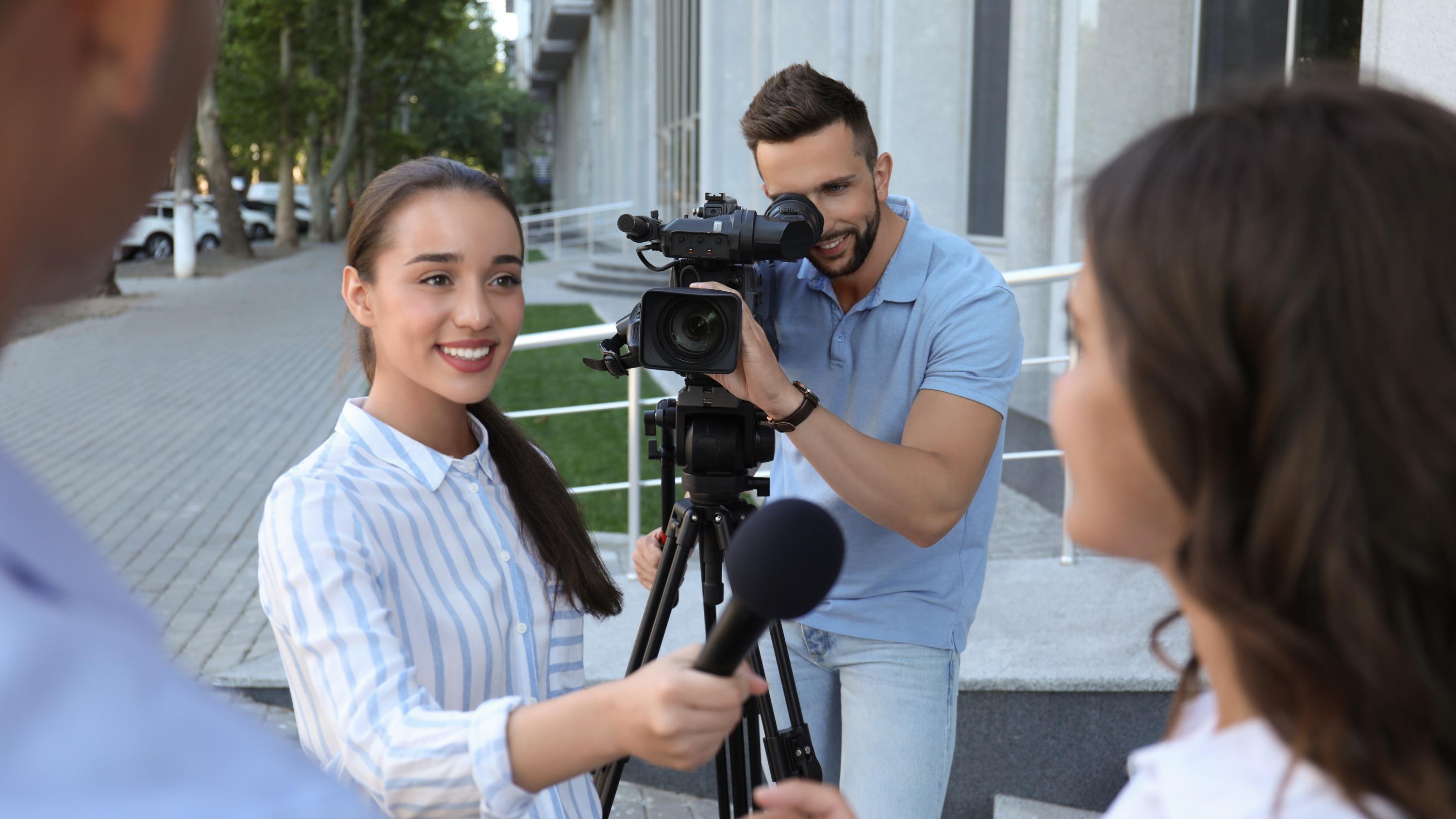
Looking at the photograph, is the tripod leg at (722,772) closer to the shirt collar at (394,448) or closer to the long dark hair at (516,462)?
the long dark hair at (516,462)

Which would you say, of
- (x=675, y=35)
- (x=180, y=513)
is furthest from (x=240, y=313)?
(x=180, y=513)

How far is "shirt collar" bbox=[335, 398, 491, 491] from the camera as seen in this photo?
76.2 inches

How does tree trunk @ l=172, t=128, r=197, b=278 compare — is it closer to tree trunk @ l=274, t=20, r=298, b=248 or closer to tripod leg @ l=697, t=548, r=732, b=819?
tree trunk @ l=274, t=20, r=298, b=248

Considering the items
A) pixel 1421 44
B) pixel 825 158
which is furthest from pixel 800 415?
pixel 1421 44

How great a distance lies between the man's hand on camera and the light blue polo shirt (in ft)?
1.17

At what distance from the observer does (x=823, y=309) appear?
2732 mm

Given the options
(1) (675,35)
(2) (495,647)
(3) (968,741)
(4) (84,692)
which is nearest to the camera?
(4) (84,692)

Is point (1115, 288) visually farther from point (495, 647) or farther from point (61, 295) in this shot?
point (495, 647)

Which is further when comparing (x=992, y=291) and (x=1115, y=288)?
(x=992, y=291)

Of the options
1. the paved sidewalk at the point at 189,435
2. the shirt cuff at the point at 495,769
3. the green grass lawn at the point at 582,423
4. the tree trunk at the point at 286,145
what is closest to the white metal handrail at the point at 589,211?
the paved sidewalk at the point at 189,435

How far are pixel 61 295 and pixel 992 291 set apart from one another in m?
2.26

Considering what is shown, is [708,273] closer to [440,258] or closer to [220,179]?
[440,258]

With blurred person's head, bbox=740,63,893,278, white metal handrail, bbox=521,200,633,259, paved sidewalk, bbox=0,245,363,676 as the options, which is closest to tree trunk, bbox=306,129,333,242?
white metal handrail, bbox=521,200,633,259

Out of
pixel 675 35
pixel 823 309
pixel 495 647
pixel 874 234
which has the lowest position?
pixel 495 647
